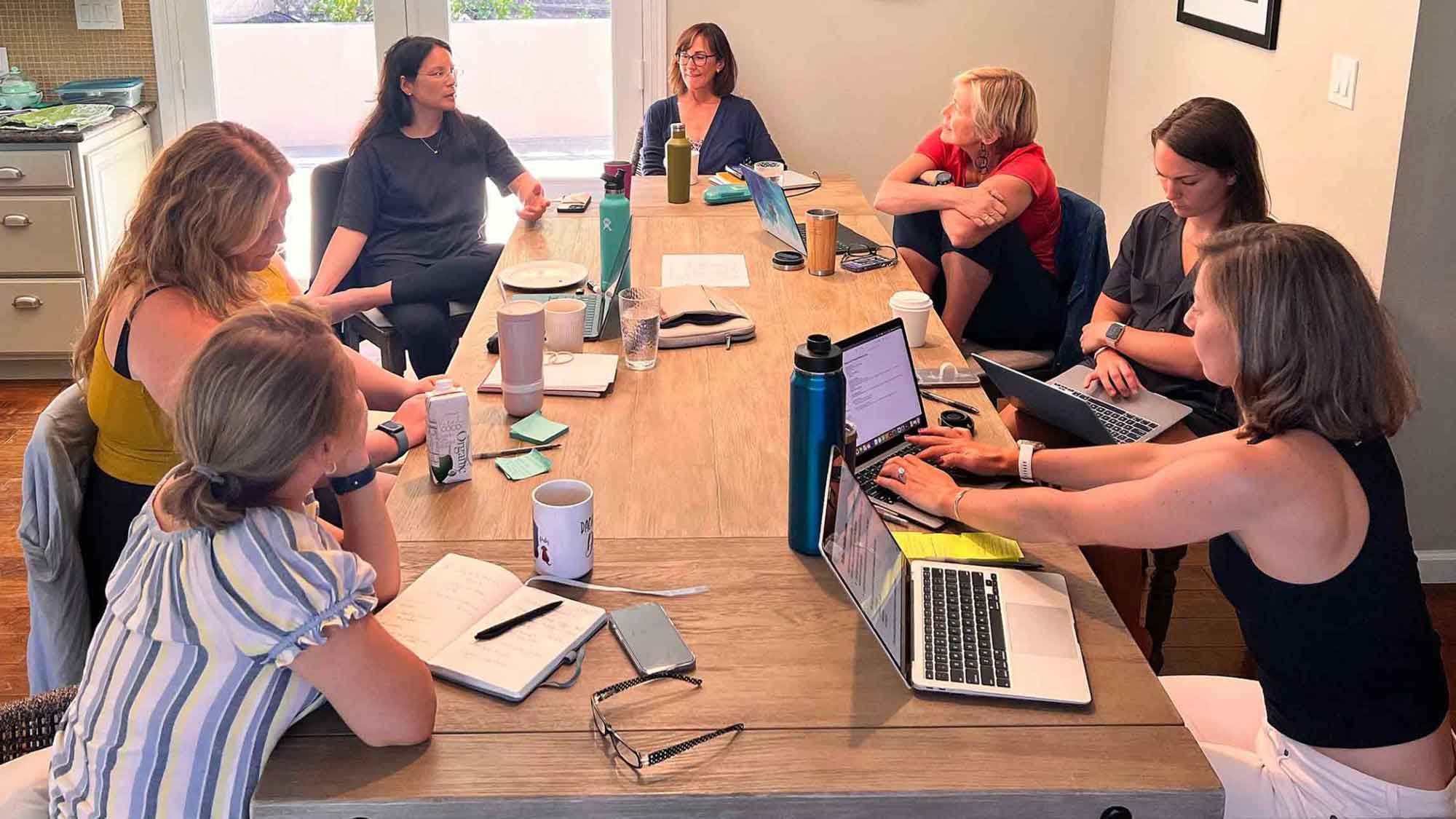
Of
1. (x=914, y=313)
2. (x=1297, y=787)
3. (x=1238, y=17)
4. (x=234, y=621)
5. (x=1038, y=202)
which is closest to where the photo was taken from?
(x=234, y=621)

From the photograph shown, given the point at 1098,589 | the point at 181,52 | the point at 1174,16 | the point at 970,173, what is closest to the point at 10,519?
the point at 181,52

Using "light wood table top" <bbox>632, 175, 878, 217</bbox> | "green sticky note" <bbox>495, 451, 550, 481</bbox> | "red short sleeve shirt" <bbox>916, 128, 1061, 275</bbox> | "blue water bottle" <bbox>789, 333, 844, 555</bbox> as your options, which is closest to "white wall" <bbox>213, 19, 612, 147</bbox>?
"light wood table top" <bbox>632, 175, 878, 217</bbox>

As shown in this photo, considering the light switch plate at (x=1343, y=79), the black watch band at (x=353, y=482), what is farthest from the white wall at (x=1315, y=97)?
the black watch band at (x=353, y=482)

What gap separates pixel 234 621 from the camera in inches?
50.7

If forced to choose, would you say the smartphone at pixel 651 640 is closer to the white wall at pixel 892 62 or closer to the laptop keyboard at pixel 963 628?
the laptop keyboard at pixel 963 628

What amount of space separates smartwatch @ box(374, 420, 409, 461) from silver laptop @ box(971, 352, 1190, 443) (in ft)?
3.44

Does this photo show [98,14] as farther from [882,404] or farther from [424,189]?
[882,404]

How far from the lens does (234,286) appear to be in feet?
7.15

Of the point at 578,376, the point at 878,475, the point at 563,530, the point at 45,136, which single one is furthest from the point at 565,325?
the point at 45,136

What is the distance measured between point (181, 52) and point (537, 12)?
4.25ft

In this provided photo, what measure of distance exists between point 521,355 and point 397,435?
0.24 metres

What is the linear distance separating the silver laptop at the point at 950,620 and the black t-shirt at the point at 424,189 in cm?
251

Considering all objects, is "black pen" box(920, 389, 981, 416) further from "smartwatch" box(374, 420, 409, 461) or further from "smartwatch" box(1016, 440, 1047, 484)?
"smartwatch" box(374, 420, 409, 461)

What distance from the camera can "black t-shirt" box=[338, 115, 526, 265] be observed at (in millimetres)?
3727
